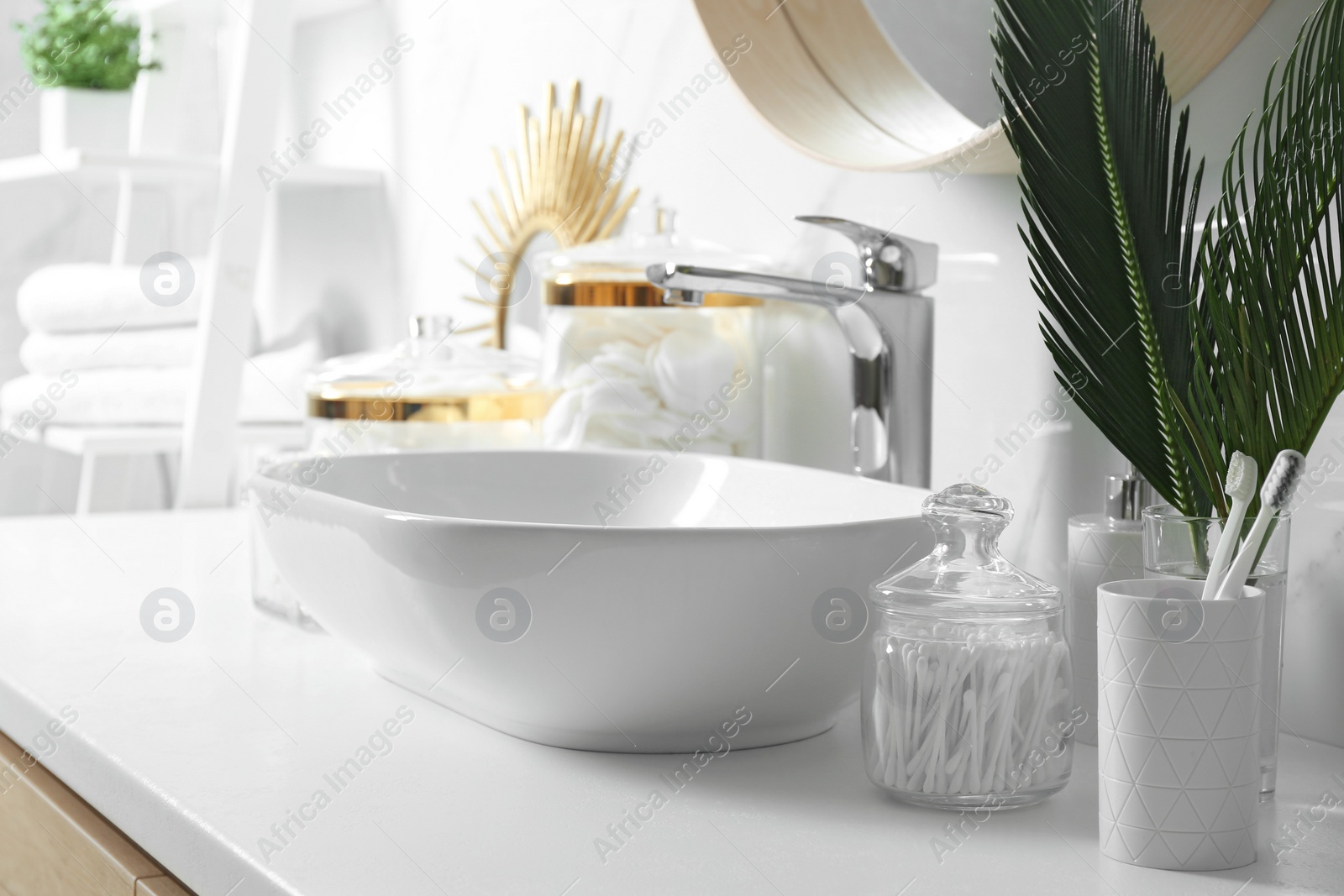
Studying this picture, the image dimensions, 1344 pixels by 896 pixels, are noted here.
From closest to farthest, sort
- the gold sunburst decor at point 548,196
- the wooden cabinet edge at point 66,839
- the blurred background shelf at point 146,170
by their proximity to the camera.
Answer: the wooden cabinet edge at point 66,839 < the gold sunburst decor at point 548,196 < the blurred background shelf at point 146,170

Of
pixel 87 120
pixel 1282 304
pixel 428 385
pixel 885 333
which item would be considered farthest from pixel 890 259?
pixel 87 120

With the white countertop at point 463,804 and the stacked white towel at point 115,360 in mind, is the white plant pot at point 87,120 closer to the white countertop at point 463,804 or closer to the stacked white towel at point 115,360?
the stacked white towel at point 115,360

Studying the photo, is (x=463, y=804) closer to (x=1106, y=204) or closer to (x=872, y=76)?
(x=1106, y=204)

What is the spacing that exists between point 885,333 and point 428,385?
1.31 feet

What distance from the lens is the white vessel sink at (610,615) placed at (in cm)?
56

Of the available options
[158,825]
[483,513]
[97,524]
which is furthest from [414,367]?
[158,825]

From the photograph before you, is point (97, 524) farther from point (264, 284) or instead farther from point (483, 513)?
point (264, 284)

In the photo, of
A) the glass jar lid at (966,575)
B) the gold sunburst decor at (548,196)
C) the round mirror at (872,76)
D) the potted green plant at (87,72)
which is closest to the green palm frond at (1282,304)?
the glass jar lid at (966,575)

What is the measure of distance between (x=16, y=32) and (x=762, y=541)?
209cm

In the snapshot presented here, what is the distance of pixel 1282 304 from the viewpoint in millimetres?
554

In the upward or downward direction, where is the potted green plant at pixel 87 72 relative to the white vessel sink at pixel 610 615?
upward

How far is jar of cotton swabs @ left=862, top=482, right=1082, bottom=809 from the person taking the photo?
0.52 meters

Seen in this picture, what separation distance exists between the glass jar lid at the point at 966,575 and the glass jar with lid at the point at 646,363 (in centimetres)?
43

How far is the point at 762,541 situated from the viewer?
564 mm
